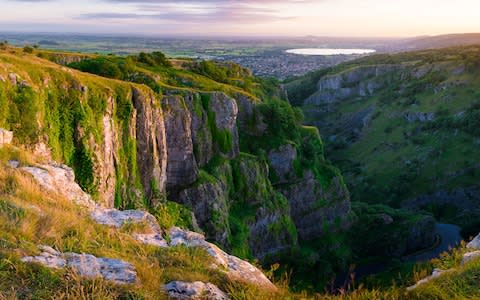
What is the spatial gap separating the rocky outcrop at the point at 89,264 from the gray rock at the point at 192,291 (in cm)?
76

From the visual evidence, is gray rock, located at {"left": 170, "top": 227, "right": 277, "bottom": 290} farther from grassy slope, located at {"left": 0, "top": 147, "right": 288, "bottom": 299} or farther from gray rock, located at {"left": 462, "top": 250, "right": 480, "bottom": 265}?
gray rock, located at {"left": 462, "top": 250, "right": 480, "bottom": 265}

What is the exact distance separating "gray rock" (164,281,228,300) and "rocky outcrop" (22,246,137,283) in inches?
29.7

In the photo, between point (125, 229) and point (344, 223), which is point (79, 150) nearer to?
point (125, 229)

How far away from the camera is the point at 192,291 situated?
27.0 ft

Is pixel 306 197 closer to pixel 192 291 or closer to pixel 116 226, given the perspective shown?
pixel 116 226

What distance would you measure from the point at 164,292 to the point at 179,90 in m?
39.2

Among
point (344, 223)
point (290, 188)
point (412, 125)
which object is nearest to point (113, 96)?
point (290, 188)

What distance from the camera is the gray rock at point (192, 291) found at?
815 centimetres

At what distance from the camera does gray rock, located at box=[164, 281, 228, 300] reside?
8.15m

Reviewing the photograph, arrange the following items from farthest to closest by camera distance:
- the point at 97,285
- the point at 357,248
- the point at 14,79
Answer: the point at 357,248 → the point at 14,79 → the point at 97,285

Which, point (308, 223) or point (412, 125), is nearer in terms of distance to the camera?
point (308, 223)

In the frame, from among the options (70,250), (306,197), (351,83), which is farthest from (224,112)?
(351,83)

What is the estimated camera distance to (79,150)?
2855 cm

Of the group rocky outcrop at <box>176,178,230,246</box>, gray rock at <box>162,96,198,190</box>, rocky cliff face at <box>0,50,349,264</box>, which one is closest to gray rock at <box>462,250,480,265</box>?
rocky cliff face at <box>0,50,349,264</box>
